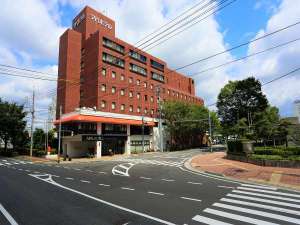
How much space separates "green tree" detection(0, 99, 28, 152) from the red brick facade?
8229 mm

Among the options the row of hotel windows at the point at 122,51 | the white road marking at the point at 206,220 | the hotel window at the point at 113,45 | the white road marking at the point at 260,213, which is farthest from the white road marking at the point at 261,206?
the hotel window at the point at 113,45

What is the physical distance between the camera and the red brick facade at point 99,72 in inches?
1893

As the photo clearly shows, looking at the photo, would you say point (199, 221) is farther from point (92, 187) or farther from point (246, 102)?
point (246, 102)

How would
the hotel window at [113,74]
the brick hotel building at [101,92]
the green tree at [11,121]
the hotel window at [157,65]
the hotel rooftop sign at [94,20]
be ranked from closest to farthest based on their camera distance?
the brick hotel building at [101,92] → the green tree at [11,121] → the hotel window at [113,74] → the hotel rooftop sign at [94,20] → the hotel window at [157,65]

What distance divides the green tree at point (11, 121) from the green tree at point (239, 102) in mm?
42960

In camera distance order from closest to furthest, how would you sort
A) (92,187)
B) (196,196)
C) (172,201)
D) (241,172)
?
(172,201) → (196,196) → (92,187) → (241,172)

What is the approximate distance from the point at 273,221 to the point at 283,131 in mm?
38266

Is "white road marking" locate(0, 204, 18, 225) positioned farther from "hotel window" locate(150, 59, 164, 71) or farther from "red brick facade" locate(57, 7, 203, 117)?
"hotel window" locate(150, 59, 164, 71)

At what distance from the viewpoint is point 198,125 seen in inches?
2167

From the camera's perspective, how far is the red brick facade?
4809cm

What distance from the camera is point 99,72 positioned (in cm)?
4634

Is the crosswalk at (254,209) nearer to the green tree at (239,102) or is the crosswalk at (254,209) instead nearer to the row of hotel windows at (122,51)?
the row of hotel windows at (122,51)

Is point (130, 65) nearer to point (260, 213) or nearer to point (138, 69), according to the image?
point (138, 69)

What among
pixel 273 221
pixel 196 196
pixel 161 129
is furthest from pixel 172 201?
pixel 161 129
